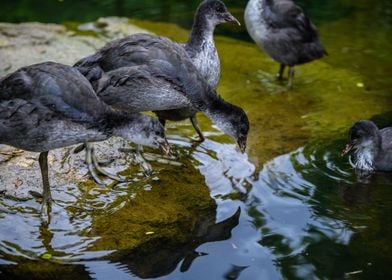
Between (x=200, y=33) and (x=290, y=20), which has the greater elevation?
(x=200, y=33)

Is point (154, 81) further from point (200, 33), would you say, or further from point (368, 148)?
point (368, 148)

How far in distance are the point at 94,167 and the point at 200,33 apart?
197 cm

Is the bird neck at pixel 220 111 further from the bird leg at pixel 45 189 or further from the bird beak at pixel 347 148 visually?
the bird leg at pixel 45 189

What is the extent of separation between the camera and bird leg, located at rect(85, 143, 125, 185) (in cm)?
619

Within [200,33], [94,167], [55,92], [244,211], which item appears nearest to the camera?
[55,92]

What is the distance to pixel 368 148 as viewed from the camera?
6.80 metres

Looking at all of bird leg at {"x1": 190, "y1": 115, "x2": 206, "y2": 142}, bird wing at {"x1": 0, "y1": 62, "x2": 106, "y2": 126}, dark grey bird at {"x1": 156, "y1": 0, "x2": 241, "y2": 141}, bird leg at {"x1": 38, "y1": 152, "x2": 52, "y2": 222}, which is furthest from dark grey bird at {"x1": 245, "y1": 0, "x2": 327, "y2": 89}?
bird leg at {"x1": 38, "y1": 152, "x2": 52, "y2": 222}

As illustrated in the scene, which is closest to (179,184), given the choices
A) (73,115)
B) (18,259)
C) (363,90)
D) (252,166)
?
(252,166)

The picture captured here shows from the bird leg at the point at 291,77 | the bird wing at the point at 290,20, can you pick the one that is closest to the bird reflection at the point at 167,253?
the bird leg at the point at 291,77

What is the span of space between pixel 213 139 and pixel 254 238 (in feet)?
6.15

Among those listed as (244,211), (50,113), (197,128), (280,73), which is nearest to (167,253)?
(244,211)

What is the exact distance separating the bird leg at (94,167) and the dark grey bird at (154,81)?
0.49 m

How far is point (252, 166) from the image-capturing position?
6680 millimetres

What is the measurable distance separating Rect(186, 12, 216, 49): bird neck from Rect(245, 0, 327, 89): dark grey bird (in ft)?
5.35
